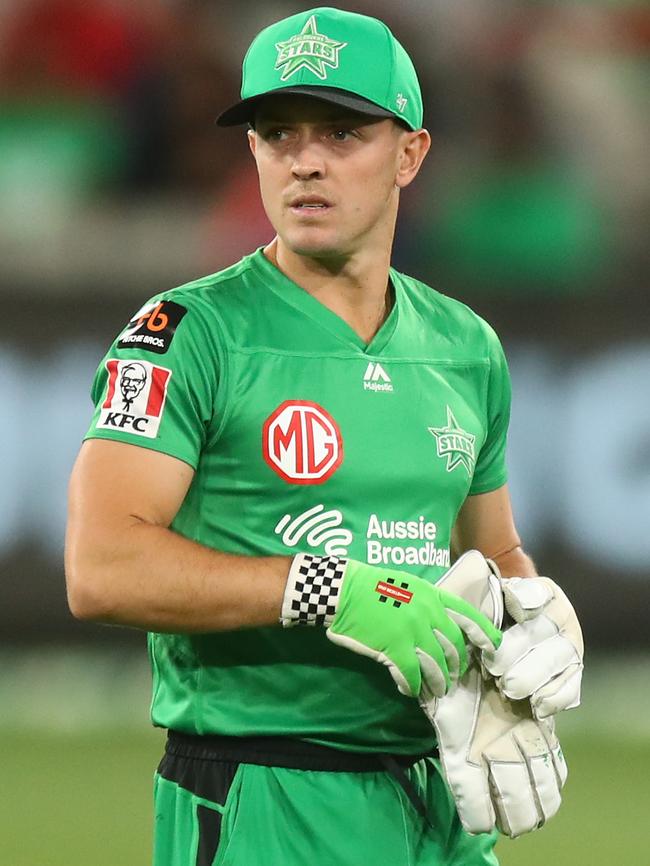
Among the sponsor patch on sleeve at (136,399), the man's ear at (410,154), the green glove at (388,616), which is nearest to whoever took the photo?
the green glove at (388,616)

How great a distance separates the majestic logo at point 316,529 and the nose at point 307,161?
707mm

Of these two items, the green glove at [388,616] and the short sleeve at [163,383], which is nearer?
the green glove at [388,616]

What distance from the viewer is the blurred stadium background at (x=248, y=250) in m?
7.62

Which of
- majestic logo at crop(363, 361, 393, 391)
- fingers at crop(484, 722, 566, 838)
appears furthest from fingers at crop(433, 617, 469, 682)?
majestic logo at crop(363, 361, 393, 391)

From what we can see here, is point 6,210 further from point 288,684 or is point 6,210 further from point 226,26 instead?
point 288,684

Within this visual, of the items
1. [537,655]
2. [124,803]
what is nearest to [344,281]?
[537,655]

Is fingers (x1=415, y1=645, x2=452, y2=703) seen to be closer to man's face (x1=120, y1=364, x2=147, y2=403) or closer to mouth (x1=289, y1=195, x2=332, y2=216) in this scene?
man's face (x1=120, y1=364, x2=147, y2=403)

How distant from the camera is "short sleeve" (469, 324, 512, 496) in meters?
4.13

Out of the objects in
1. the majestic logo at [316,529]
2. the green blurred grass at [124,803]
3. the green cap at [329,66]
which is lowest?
the green blurred grass at [124,803]

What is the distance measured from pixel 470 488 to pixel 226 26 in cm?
692

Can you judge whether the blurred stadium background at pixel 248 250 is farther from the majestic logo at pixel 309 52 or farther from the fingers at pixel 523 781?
the majestic logo at pixel 309 52

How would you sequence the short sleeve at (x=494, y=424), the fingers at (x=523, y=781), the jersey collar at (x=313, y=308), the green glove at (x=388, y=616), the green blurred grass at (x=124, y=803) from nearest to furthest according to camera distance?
the green glove at (x=388, y=616)
the fingers at (x=523, y=781)
the jersey collar at (x=313, y=308)
the short sleeve at (x=494, y=424)
the green blurred grass at (x=124, y=803)

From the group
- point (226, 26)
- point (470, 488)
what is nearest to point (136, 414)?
point (470, 488)

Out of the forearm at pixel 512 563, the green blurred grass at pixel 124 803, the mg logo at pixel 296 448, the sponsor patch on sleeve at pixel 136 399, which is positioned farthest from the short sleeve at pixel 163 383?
the green blurred grass at pixel 124 803
